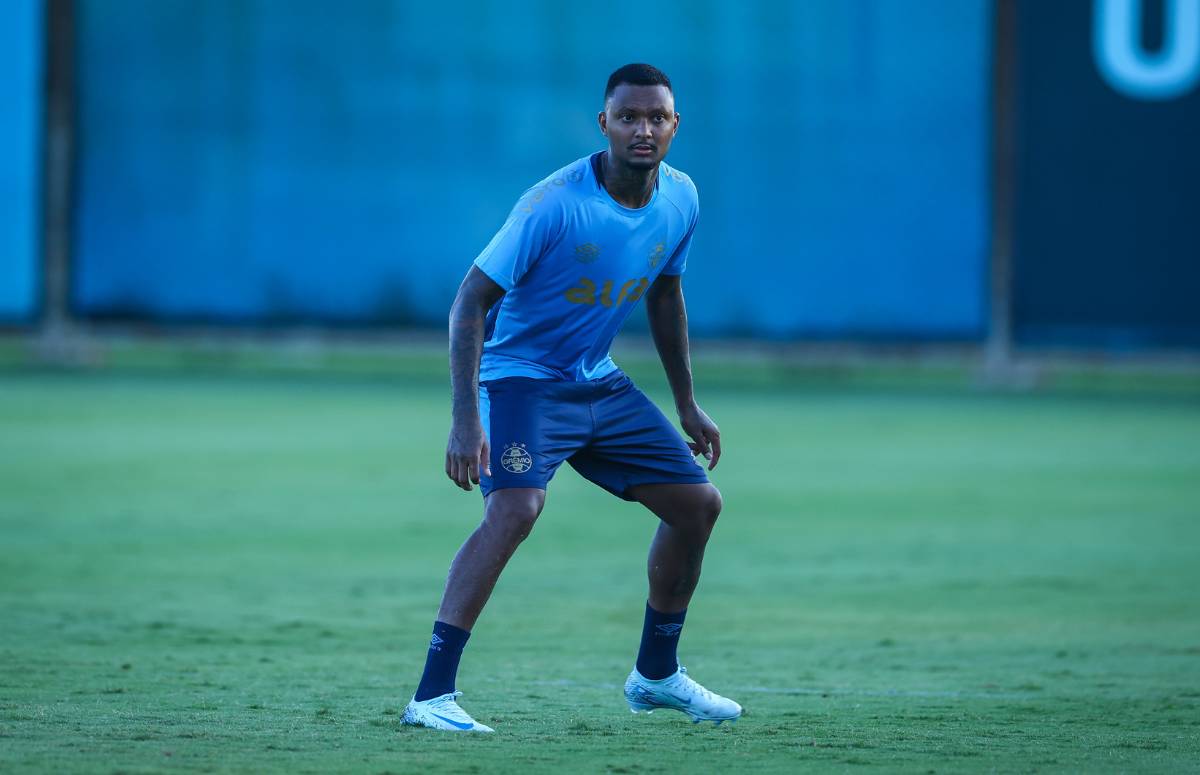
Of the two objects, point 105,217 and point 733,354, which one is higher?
point 105,217

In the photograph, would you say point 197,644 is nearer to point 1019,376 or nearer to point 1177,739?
point 1177,739

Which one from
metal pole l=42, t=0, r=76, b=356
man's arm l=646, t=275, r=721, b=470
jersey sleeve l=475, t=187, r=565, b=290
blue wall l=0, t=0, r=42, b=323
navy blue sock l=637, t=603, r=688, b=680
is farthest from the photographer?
metal pole l=42, t=0, r=76, b=356

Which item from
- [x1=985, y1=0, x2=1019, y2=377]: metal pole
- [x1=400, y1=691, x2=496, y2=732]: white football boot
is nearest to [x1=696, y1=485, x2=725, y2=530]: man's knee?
[x1=400, y1=691, x2=496, y2=732]: white football boot

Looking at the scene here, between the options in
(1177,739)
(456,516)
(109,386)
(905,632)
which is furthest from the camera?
(109,386)

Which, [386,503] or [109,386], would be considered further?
[109,386]

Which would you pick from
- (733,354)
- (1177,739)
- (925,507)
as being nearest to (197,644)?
(1177,739)

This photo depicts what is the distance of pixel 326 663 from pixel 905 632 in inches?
103

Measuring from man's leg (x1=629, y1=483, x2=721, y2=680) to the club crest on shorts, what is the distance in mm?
465

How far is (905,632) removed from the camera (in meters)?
7.93

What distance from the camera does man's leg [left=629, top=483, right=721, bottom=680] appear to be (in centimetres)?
591

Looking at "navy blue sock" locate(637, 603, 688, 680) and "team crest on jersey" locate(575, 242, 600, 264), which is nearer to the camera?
"team crest on jersey" locate(575, 242, 600, 264)

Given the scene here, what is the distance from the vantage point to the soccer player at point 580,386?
549cm

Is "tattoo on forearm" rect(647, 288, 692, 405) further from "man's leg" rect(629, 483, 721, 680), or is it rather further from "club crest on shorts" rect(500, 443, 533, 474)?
"club crest on shorts" rect(500, 443, 533, 474)

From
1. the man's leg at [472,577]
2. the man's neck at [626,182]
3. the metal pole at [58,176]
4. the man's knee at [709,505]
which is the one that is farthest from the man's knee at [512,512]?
the metal pole at [58,176]
